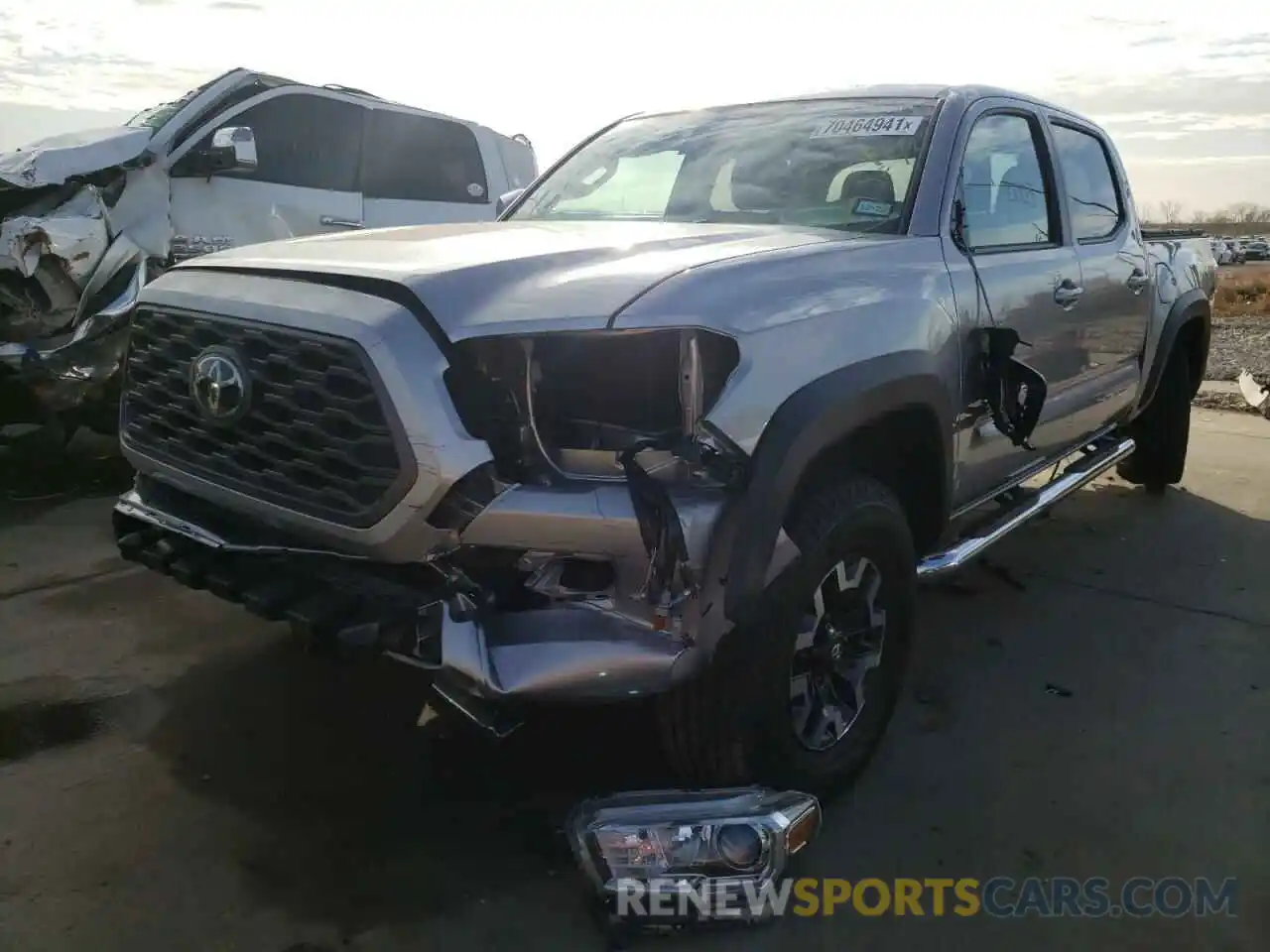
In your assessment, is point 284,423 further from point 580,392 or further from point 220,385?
point 580,392

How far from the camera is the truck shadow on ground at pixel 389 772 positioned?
2.46 m

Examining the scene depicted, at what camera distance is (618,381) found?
2307 mm

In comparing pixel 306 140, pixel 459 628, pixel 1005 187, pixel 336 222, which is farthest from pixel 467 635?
pixel 306 140

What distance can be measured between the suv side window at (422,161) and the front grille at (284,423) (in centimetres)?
450

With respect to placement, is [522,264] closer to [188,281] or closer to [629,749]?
[188,281]

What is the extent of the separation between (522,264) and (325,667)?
1739mm

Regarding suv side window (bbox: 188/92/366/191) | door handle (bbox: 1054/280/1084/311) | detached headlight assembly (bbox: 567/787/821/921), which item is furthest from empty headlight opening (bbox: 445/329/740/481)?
suv side window (bbox: 188/92/366/191)

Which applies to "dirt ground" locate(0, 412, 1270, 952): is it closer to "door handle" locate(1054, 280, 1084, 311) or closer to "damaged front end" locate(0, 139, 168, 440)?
"damaged front end" locate(0, 139, 168, 440)

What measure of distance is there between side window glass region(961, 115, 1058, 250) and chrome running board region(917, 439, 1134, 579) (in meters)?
0.95

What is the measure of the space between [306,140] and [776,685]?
5534 millimetres

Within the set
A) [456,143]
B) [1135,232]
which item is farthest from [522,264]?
[456,143]

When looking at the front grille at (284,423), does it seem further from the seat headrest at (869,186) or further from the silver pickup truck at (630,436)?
the seat headrest at (869,186)

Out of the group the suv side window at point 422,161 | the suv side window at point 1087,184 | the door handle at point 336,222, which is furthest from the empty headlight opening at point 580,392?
the suv side window at point 422,161

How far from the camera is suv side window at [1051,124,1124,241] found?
427cm
